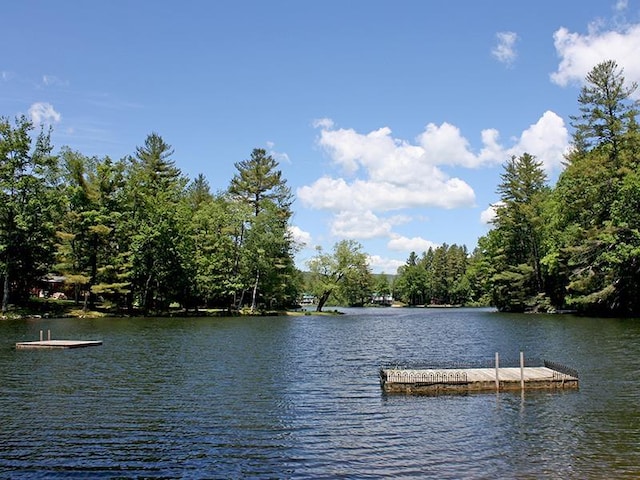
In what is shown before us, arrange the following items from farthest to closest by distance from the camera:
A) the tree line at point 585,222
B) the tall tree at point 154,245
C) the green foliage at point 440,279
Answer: the green foliage at point 440,279 → the tall tree at point 154,245 → the tree line at point 585,222

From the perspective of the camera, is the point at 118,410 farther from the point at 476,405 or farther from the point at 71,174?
the point at 71,174

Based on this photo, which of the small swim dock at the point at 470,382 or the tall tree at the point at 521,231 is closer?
the small swim dock at the point at 470,382

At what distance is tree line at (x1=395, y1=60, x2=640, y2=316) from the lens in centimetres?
5625

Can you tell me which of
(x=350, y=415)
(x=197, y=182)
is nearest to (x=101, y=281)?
(x=197, y=182)

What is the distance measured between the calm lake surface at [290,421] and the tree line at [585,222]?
28947 millimetres

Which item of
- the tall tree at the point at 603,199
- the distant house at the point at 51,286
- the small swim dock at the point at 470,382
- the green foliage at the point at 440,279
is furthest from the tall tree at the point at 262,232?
the green foliage at the point at 440,279

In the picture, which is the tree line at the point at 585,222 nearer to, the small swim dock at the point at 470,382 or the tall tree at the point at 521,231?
the tall tree at the point at 521,231

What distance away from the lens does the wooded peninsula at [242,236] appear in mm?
59906

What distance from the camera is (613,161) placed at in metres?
60.1

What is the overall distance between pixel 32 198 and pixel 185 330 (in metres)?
27.7

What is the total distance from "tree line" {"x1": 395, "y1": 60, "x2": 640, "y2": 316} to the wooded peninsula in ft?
0.52

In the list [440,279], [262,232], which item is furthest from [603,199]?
[440,279]

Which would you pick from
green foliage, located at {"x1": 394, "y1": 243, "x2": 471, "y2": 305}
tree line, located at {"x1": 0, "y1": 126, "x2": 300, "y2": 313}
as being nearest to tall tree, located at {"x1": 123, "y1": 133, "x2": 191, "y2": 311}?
tree line, located at {"x1": 0, "y1": 126, "x2": 300, "y2": 313}

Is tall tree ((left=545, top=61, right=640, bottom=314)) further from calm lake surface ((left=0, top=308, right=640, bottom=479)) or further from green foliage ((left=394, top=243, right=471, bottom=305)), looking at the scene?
green foliage ((left=394, top=243, right=471, bottom=305))
